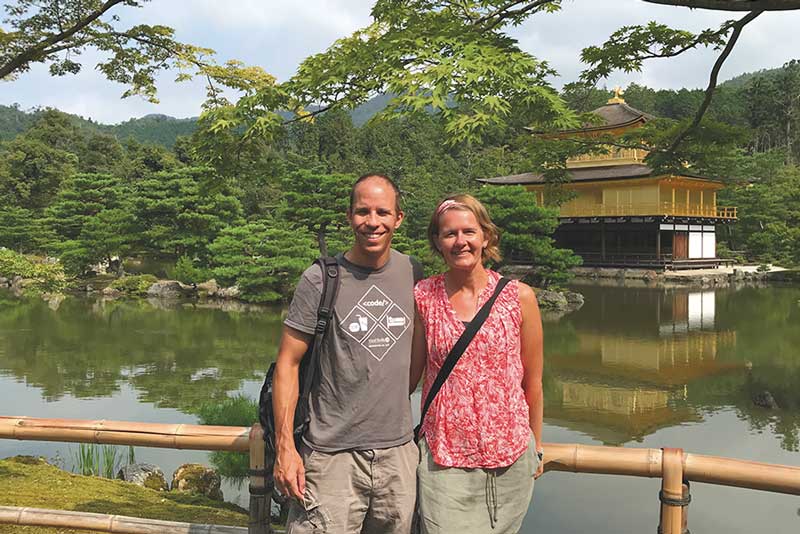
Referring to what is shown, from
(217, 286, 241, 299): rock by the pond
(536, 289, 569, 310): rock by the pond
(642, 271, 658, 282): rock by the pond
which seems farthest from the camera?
(642, 271, 658, 282): rock by the pond

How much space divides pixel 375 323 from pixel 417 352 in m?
0.16

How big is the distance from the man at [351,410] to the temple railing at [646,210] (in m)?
21.8

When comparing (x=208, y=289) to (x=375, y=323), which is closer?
(x=375, y=323)

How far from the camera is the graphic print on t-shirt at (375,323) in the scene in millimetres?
1621

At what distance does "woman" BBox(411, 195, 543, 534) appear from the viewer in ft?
5.23

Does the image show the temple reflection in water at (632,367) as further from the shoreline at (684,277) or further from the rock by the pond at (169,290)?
the rock by the pond at (169,290)

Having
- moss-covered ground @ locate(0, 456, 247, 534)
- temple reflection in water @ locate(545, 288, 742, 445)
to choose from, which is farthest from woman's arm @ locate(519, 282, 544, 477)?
temple reflection in water @ locate(545, 288, 742, 445)

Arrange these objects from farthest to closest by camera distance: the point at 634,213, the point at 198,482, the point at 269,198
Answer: the point at 269,198
the point at 634,213
the point at 198,482

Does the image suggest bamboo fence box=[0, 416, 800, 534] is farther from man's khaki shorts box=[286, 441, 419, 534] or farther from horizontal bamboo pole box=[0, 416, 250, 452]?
man's khaki shorts box=[286, 441, 419, 534]

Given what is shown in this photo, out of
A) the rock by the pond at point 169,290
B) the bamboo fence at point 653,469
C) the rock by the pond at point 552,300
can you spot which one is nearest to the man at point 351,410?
the bamboo fence at point 653,469

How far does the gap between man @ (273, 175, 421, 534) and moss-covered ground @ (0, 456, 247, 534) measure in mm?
1918

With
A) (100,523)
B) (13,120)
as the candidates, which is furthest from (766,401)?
(13,120)

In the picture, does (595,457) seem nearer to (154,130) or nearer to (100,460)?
(100,460)

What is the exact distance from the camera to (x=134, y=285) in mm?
18062
